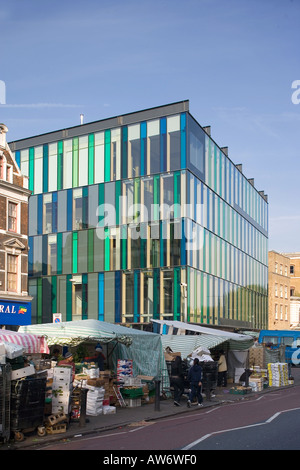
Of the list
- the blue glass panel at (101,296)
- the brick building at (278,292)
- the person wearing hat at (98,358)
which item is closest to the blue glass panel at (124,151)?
the blue glass panel at (101,296)

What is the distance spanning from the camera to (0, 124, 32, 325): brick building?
1346 inches

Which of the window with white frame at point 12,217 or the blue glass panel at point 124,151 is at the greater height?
the blue glass panel at point 124,151

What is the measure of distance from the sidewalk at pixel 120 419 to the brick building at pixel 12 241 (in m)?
14.5

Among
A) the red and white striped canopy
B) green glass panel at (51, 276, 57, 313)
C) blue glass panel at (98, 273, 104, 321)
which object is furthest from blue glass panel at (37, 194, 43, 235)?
the red and white striped canopy

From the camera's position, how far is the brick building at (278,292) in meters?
74.4

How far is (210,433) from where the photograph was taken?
43.8 ft

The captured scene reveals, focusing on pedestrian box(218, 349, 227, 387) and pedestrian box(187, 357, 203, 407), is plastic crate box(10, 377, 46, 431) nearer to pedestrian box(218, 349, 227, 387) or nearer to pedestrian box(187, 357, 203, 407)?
pedestrian box(187, 357, 203, 407)

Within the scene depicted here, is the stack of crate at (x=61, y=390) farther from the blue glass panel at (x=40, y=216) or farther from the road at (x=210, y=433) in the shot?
the blue glass panel at (x=40, y=216)

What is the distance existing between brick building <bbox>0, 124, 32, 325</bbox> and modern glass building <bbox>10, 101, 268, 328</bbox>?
40.1 ft

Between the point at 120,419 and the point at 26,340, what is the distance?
343cm

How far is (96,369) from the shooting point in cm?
1858

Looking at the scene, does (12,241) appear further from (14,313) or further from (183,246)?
(183,246)

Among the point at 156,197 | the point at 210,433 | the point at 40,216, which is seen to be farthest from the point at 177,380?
the point at 40,216

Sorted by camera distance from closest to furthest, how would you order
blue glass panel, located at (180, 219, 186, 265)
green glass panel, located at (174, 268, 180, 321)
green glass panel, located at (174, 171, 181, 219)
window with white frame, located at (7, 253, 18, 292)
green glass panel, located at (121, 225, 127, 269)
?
1. window with white frame, located at (7, 253, 18, 292)
2. green glass panel, located at (174, 268, 180, 321)
3. blue glass panel, located at (180, 219, 186, 265)
4. green glass panel, located at (174, 171, 181, 219)
5. green glass panel, located at (121, 225, 127, 269)
